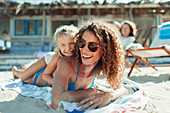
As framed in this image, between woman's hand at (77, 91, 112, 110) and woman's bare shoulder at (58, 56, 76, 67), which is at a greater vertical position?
woman's bare shoulder at (58, 56, 76, 67)

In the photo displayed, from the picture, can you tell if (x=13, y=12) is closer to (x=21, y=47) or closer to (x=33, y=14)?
(x=33, y=14)

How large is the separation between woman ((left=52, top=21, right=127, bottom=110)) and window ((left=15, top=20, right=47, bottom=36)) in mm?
12339

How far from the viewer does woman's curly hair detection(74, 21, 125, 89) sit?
1.64m

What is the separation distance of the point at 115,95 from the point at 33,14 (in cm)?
1264

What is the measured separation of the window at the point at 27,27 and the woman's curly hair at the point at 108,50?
12374 mm

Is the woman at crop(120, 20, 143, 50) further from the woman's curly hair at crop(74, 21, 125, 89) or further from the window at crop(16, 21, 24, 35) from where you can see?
the window at crop(16, 21, 24, 35)

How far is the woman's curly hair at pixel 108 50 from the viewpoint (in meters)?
1.64

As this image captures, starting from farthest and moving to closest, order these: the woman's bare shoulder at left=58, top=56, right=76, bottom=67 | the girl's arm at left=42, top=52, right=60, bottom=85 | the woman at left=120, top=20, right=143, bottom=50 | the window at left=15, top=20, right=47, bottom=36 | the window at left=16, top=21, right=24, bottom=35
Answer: the window at left=16, top=21, right=24, bottom=35 → the window at left=15, top=20, right=47, bottom=36 → the woman at left=120, top=20, right=143, bottom=50 → the girl's arm at left=42, top=52, right=60, bottom=85 → the woman's bare shoulder at left=58, top=56, right=76, bottom=67

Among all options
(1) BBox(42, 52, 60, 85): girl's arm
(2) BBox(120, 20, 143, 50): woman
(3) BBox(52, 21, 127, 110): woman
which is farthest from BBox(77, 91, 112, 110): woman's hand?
(2) BBox(120, 20, 143, 50): woman

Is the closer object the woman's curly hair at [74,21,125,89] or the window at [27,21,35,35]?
the woman's curly hair at [74,21,125,89]

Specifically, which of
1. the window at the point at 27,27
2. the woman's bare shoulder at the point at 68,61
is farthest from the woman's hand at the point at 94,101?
the window at the point at 27,27

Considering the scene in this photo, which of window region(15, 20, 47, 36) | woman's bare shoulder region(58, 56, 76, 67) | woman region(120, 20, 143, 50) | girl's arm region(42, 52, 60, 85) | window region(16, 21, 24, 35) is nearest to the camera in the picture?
woman's bare shoulder region(58, 56, 76, 67)

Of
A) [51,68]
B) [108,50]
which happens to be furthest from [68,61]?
[51,68]

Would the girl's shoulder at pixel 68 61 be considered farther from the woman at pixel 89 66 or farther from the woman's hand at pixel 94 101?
the woman's hand at pixel 94 101
